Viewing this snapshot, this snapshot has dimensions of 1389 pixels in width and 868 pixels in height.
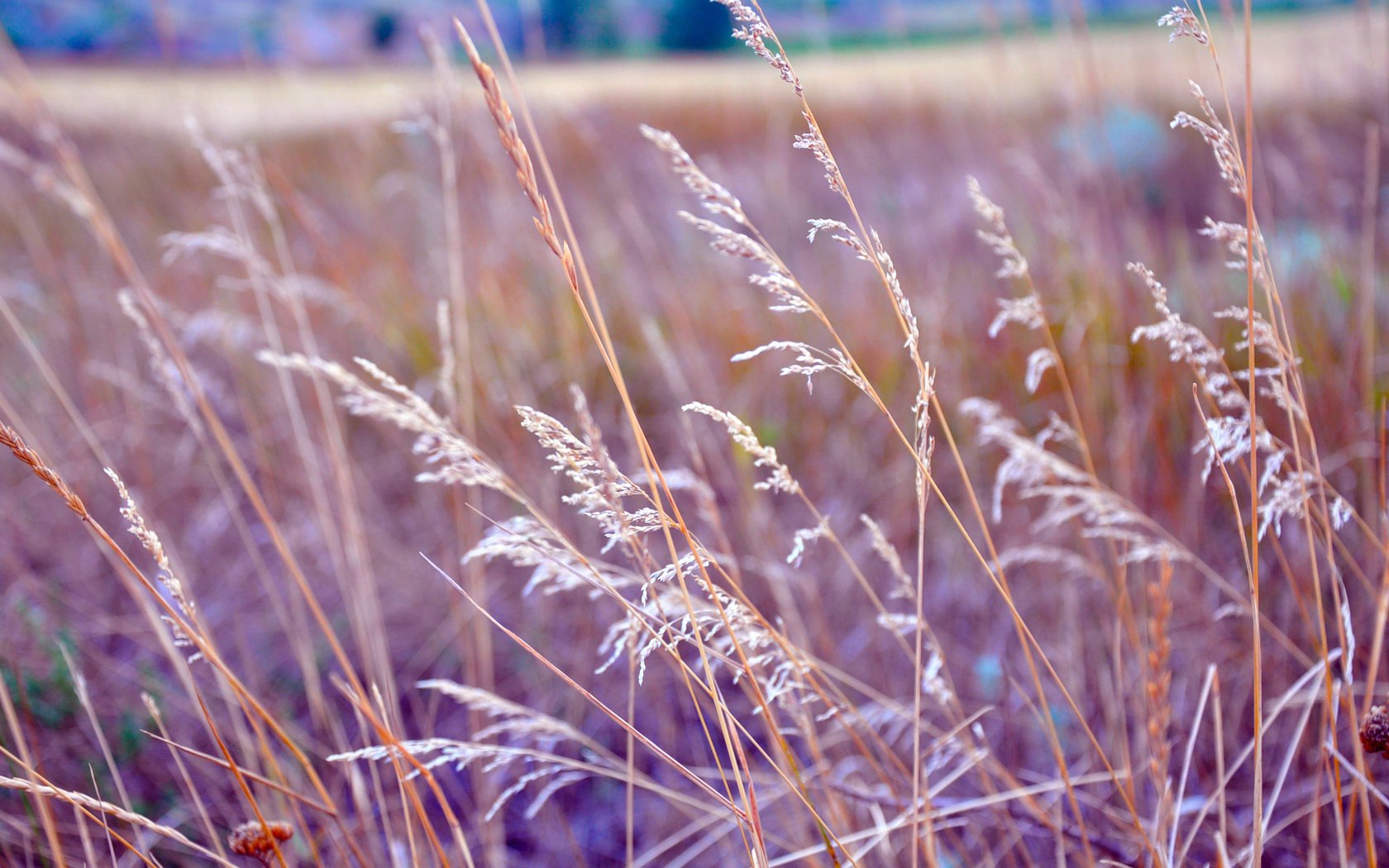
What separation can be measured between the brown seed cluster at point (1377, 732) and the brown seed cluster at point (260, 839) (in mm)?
984

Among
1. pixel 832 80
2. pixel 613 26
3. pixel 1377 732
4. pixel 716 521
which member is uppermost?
pixel 613 26

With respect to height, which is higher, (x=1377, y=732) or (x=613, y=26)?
(x=613, y=26)

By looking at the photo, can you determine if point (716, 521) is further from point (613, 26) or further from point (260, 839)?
point (613, 26)

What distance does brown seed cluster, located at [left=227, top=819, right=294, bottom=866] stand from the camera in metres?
0.68

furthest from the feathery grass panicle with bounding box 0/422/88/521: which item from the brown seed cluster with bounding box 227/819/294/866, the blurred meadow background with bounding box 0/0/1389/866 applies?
the brown seed cluster with bounding box 227/819/294/866

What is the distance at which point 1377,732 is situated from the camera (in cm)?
66

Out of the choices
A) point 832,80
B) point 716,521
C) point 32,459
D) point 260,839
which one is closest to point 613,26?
point 832,80

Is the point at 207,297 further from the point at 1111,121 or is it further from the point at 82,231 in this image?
the point at 1111,121

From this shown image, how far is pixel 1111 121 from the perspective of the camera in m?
4.14

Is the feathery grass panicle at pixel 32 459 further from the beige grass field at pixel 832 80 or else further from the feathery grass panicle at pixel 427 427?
the beige grass field at pixel 832 80

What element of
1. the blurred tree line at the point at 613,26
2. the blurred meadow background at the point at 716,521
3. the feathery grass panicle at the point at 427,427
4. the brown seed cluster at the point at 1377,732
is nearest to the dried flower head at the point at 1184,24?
the blurred meadow background at the point at 716,521

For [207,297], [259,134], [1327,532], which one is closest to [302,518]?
[207,297]

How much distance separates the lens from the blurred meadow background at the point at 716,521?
0.75 meters

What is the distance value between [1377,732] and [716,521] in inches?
25.9
